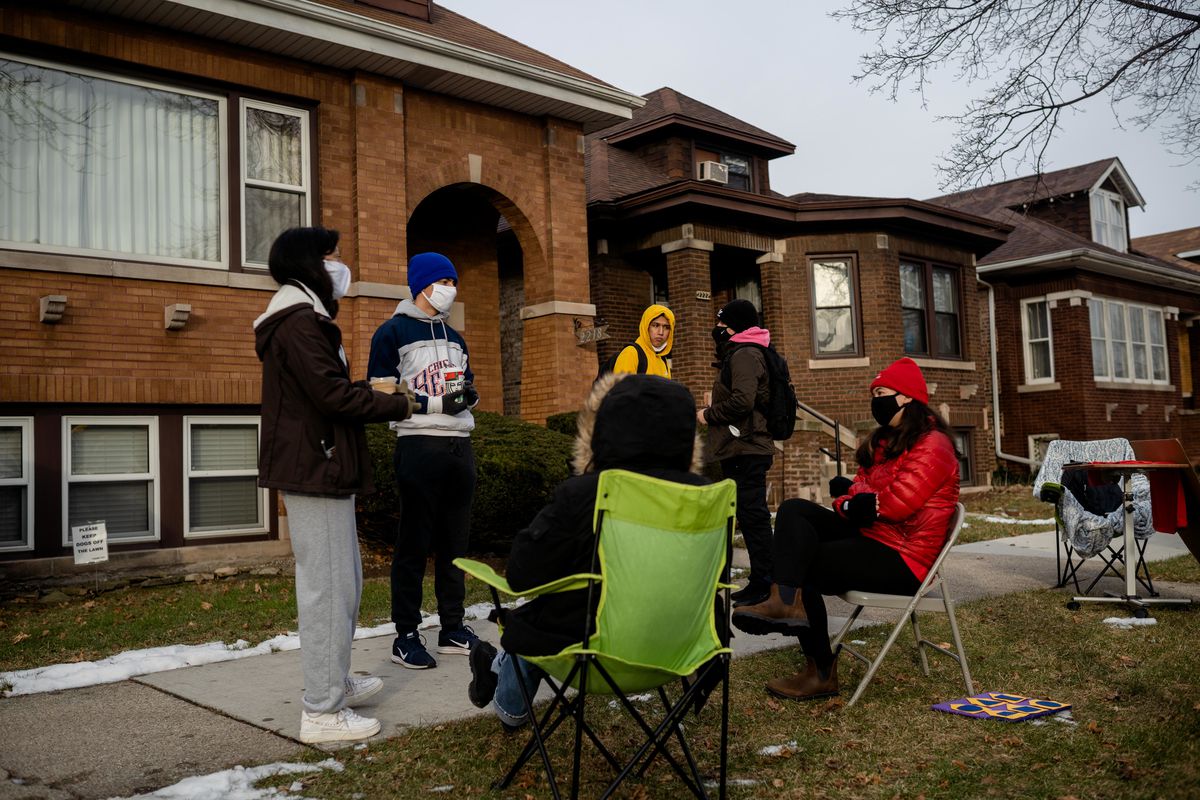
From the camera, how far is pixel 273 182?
10.0 m

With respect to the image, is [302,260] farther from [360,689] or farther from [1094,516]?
[1094,516]

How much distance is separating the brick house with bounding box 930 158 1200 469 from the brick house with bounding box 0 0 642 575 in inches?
534

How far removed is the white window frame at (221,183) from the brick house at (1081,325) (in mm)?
15790

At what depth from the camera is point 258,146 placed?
9.95 m

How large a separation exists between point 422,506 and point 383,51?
670 centimetres

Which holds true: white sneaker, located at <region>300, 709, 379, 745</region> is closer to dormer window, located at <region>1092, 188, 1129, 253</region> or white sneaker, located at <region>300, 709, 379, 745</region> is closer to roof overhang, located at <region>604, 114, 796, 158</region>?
roof overhang, located at <region>604, 114, 796, 158</region>

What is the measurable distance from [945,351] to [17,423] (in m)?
14.7

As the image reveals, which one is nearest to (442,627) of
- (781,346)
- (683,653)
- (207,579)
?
(683,653)

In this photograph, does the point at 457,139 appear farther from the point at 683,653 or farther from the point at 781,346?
the point at 683,653

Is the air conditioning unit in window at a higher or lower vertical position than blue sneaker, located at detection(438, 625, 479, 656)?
higher

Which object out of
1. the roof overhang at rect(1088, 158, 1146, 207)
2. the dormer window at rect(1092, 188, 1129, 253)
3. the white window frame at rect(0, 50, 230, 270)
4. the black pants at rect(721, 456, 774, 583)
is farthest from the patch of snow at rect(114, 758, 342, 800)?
the roof overhang at rect(1088, 158, 1146, 207)

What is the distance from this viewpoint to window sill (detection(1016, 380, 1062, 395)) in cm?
2097

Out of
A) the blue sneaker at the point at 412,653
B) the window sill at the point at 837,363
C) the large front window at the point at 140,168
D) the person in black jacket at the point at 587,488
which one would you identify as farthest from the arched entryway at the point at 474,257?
the person in black jacket at the point at 587,488

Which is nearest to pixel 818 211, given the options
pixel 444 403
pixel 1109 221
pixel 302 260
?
pixel 444 403
